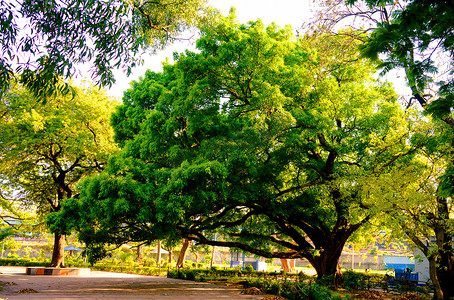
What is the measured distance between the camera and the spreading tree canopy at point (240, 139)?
11.9 metres

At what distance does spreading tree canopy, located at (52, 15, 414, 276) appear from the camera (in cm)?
1190

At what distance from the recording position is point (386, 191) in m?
11.1

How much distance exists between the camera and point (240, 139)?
12398 millimetres

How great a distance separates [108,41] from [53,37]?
94 cm

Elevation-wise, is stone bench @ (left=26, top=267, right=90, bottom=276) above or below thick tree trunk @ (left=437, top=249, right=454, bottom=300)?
below

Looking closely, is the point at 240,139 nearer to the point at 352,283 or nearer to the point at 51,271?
the point at 352,283

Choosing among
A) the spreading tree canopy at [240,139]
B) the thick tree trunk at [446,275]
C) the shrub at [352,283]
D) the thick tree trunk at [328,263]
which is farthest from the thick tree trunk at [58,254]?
the thick tree trunk at [446,275]

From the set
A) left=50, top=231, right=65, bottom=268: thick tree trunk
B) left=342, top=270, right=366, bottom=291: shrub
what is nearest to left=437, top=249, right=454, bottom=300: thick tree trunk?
left=342, top=270, right=366, bottom=291: shrub

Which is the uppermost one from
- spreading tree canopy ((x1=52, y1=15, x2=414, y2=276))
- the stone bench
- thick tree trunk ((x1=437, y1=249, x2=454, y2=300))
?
spreading tree canopy ((x1=52, y1=15, x2=414, y2=276))

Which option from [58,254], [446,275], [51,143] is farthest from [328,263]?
[58,254]

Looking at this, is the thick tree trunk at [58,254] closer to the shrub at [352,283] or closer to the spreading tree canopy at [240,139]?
the spreading tree canopy at [240,139]

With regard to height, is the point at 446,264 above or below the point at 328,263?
above

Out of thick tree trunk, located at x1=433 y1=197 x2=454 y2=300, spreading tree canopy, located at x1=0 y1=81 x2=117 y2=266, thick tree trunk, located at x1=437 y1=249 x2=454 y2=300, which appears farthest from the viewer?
spreading tree canopy, located at x1=0 y1=81 x2=117 y2=266

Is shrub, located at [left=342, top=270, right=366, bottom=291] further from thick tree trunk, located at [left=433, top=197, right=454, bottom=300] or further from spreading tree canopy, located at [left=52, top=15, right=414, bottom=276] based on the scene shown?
thick tree trunk, located at [left=433, top=197, right=454, bottom=300]
